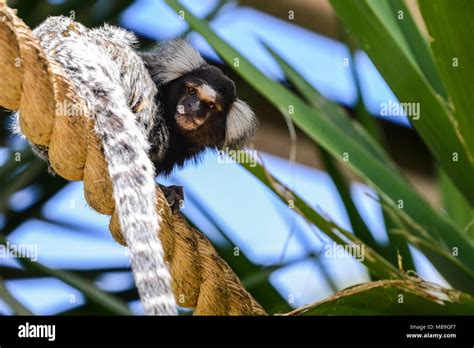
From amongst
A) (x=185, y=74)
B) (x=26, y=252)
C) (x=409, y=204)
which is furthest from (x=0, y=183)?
(x=409, y=204)

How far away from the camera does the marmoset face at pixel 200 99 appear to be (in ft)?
9.44

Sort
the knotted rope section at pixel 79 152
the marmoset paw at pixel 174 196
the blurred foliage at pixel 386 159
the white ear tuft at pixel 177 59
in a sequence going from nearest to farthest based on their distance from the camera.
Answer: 1. the knotted rope section at pixel 79 152
2. the blurred foliage at pixel 386 159
3. the marmoset paw at pixel 174 196
4. the white ear tuft at pixel 177 59

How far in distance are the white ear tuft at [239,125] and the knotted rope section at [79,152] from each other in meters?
0.79

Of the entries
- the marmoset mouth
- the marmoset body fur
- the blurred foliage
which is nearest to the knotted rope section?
the marmoset body fur

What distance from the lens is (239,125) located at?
10.3 feet

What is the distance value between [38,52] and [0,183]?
1.30 meters

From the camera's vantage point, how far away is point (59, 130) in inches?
80.0

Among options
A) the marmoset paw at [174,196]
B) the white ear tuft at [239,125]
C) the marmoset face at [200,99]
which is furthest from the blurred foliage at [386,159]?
the white ear tuft at [239,125]

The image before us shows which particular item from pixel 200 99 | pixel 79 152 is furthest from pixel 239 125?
pixel 79 152

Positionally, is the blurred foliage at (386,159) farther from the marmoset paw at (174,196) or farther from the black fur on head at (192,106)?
the black fur on head at (192,106)

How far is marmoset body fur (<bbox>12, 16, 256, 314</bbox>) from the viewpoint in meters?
2.01

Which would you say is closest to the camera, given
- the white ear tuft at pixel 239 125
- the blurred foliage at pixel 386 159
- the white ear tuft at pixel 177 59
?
the blurred foliage at pixel 386 159

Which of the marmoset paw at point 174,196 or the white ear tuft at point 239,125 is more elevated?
the white ear tuft at point 239,125
